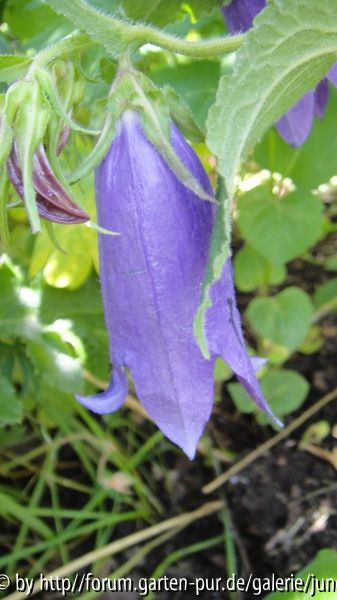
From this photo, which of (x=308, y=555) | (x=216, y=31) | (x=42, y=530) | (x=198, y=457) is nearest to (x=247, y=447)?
(x=198, y=457)

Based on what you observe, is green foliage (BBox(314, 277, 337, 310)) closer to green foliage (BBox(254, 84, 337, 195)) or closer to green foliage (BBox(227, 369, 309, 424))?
green foliage (BBox(227, 369, 309, 424))

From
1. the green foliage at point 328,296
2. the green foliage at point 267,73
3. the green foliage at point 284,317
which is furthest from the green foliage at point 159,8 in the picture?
the green foliage at point 328,296

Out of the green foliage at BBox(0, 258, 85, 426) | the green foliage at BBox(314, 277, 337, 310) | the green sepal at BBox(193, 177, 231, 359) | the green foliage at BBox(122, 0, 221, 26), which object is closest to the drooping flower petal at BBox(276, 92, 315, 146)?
the green foliage at BBox(122, 0, 221, 26)

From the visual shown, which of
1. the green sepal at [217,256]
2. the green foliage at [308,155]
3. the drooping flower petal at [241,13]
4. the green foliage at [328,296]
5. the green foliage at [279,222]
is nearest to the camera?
the green sepal at [217,256]

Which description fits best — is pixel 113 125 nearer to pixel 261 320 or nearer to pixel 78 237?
pixel 78 237

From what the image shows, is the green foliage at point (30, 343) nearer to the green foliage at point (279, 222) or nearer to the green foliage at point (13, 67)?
the green foliage at point (279, 222)

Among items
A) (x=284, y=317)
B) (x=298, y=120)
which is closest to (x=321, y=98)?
(x=298, y=120)

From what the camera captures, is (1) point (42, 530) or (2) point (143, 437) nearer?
(1) point (42, 530)
